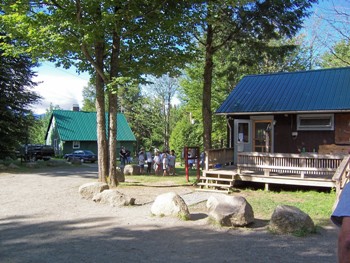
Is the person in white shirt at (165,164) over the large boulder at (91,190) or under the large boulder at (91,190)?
over

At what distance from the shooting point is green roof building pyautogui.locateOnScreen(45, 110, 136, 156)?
47297 mm

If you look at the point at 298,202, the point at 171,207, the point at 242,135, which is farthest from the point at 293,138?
the point at 171,207

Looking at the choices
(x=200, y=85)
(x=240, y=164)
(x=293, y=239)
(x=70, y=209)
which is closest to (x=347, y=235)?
(x=293, y=239)

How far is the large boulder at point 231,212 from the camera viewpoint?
848cm

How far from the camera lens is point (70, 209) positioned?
1069 centimetres

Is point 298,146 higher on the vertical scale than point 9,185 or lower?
higher

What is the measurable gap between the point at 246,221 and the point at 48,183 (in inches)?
438

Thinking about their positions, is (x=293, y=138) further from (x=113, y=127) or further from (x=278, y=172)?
(x=113, y=127)

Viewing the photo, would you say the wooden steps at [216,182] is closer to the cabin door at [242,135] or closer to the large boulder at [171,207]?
the cabin door at [242,135]

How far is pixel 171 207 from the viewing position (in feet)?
31.1

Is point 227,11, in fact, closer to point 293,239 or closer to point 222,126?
point 293,239

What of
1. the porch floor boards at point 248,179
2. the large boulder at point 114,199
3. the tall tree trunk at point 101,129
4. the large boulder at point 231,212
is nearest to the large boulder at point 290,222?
the large boulder at point 231,212

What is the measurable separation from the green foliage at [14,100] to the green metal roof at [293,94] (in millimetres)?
16579

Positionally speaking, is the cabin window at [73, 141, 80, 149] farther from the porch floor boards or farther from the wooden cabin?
the porch floor boards
